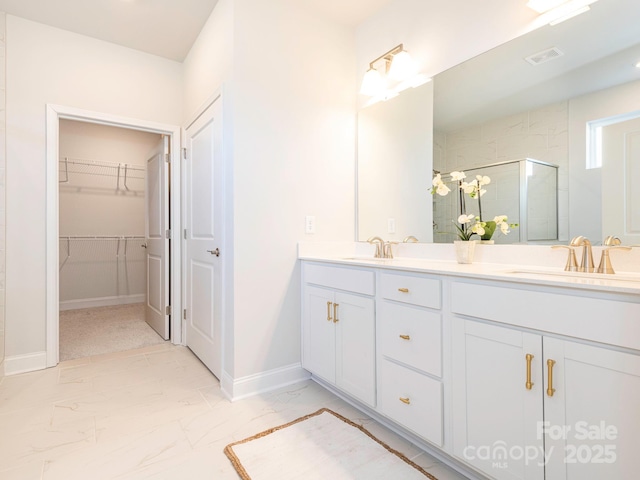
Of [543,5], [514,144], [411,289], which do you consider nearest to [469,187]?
[514,144]

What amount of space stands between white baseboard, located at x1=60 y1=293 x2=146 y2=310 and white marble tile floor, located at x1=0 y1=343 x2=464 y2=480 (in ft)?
7.45

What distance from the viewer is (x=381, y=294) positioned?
1.66 metres

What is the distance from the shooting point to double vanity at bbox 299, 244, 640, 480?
0.93 meters

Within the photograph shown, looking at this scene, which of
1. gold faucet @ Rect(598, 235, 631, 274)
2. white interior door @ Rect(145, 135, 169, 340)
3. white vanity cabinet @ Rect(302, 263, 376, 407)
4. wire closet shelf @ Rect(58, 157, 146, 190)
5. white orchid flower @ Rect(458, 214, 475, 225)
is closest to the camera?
gold faucet @ Rect(598, 235, 631, 274)

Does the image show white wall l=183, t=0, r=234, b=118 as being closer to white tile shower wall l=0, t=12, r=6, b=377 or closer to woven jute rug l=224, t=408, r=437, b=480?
white tile shower wall l=0, t=12, r=6, b=377

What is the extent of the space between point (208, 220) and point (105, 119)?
1.32 metres

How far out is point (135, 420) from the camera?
1815mm

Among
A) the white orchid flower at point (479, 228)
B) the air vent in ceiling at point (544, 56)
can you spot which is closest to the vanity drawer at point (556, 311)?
the white orchid flower at point (479, 228)

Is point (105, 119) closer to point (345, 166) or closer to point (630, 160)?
point (345, 166)

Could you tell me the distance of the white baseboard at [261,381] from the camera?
2055 millimetres

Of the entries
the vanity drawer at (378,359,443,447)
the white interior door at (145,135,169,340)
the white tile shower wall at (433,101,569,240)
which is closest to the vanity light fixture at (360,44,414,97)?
the white tile shower wall at (433,101,569,240)

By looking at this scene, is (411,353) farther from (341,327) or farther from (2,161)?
(2,161)

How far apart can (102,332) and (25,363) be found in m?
0.97

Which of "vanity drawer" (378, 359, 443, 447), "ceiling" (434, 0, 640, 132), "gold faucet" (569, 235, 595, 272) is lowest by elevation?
"vanity drawer" (378, 359, 443, 447)
